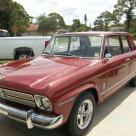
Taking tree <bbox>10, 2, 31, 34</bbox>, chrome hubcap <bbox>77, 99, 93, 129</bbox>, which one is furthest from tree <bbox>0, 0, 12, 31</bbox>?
chrome hubcap <bbox>77, 99, 93, 129</bbox>

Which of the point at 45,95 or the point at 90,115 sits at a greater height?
the point at 45,95

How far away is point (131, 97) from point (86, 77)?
2571 millimetres

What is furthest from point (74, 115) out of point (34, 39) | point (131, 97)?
point (34, 39)

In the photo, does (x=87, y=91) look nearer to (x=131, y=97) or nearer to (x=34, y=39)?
(x=131, y=97)

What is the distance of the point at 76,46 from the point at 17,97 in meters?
1.98

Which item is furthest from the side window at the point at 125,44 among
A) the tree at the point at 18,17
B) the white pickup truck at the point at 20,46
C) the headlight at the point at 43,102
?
the tree at the point at 18,17

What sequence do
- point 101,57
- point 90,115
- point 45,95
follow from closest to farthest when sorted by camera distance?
point 45,95 → point 90,115 → point 101,57

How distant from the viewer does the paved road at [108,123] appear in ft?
14.9

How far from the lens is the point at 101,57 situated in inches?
203

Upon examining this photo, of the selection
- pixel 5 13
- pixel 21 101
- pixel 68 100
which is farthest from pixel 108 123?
pixel 5 13

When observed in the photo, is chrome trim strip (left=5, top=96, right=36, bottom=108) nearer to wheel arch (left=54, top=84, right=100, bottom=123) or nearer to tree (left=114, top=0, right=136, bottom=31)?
wheel arch (left=54, top=84, right=100, bottom=123)

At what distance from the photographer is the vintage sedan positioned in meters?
3.82

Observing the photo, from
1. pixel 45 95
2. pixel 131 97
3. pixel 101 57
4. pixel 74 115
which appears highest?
pixel 101 57

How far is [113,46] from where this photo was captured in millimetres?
5902
